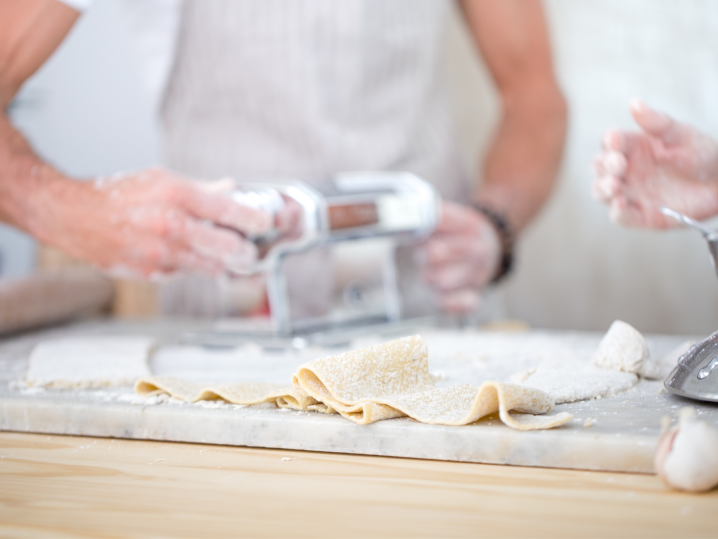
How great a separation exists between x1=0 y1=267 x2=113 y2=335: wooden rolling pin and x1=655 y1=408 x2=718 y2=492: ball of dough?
0.85 meters

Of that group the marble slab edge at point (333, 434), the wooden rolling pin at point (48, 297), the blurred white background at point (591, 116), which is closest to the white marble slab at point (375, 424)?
the marble slab edge at point (333, 434)

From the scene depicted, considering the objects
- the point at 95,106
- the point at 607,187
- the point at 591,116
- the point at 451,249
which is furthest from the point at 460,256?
the point at 95,106

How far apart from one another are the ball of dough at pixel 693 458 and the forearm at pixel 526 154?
895 millimetres

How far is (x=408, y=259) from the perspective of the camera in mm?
1176

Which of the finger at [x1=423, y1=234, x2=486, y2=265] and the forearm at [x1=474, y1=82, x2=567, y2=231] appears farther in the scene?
the forearm at [x1=474, y1=82, x2=567, y2=231]

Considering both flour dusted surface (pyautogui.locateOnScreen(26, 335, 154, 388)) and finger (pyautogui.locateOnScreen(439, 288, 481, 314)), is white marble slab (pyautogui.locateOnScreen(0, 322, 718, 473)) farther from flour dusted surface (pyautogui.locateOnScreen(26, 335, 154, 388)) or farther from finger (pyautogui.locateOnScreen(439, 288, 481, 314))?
finger (pyautogui.locateOnScreen(439, 288, 481, 314))

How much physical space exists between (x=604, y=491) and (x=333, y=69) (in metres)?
0.86

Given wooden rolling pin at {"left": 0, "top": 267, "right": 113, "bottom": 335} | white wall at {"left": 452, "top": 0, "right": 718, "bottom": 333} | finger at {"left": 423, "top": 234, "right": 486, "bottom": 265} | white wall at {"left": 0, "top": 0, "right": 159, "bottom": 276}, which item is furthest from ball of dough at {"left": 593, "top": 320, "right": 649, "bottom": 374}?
white wall at {"left": 0, "top": 0, "right": 159, "bottom": 276}

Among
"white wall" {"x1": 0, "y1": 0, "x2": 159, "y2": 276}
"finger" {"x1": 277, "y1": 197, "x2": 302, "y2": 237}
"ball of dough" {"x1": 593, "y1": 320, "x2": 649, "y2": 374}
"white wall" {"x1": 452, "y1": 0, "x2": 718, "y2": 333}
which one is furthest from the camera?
"white wall" {"x1": 0, "y1": 0, "x2": 159, "y2": 276}

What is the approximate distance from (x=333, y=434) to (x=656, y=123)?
1.44 feet

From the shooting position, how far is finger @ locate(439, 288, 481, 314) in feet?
3.67

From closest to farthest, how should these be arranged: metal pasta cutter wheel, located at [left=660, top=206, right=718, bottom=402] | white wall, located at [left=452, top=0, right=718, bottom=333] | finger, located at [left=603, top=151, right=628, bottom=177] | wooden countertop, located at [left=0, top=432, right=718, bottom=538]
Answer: wooden countertop, located at [left=0, top=432, right=718, bottom=538] < metal pasta cutter wheel, located at [left=660, top=206, right=718, bottom=402] < finger, located at [left=603, top=151, right=628, bottom=177] < white wall, located at [left=452, top=0, right=718, bottom=333]

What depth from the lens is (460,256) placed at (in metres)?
1.09

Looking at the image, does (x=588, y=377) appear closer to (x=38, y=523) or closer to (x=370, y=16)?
(x=38, y=523)
